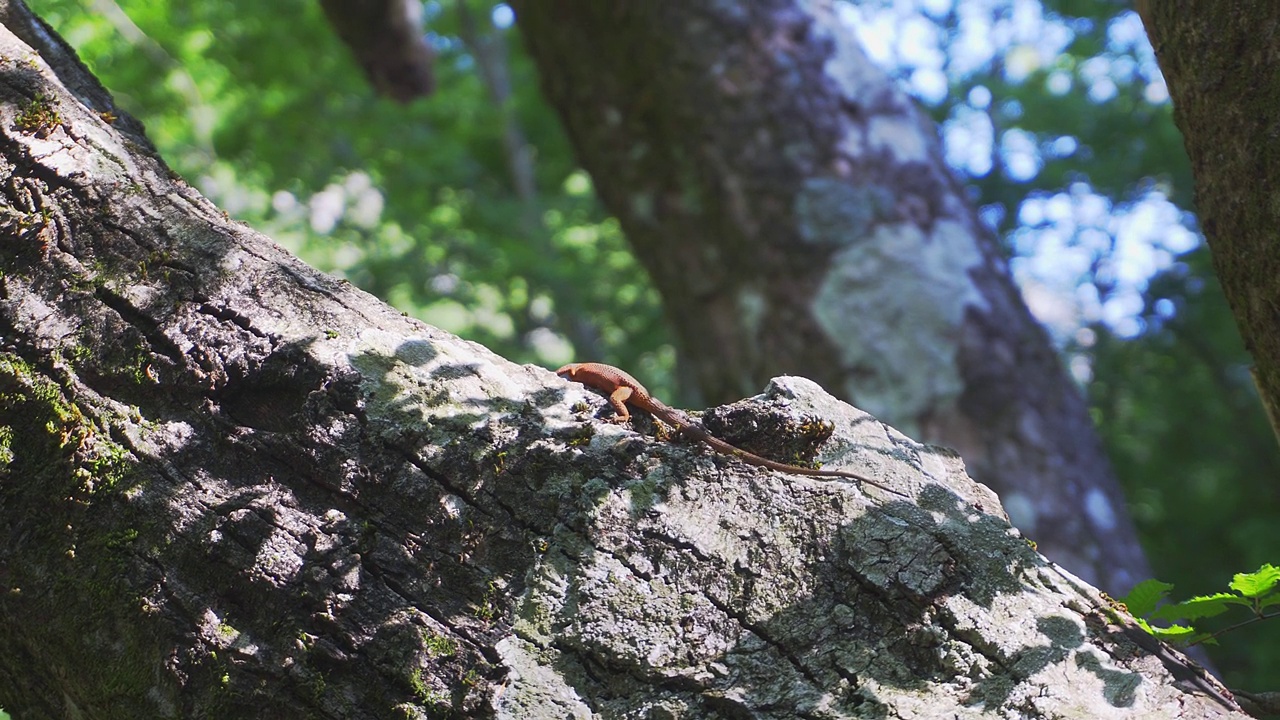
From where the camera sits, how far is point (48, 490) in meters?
2.06

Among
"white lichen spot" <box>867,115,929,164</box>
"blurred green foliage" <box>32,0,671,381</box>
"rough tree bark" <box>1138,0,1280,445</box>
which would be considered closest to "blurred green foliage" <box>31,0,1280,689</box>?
"blurred green foliage" <box>32,0,671,381</box>

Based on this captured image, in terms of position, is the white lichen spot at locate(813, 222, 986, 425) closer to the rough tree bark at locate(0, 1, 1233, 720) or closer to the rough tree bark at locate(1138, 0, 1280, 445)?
the rough tree bark at locate(1138, 0, 1280, 445)

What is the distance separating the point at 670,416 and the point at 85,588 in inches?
53.0

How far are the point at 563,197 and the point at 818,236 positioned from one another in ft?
29.5

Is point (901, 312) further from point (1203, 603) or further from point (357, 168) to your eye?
point (357, 168)

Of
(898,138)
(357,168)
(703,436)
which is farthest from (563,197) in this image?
(703,436)

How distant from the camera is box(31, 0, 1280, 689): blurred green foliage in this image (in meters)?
9.94

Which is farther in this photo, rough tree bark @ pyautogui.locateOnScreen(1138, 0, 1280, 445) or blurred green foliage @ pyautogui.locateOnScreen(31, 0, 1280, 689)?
blurred green foliage @ pyautogui.locateOnScreen(31, 0, 1280, 689)

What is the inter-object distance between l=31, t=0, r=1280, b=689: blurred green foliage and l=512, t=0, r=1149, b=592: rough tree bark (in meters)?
4.43

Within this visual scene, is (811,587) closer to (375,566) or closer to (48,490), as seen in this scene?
(375,566)

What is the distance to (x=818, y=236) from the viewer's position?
526 cm

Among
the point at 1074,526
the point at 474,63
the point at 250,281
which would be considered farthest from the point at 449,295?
the point at 250,281

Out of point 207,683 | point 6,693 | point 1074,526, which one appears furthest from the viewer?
point 1074,526

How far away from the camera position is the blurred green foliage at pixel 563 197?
9.94 metres
